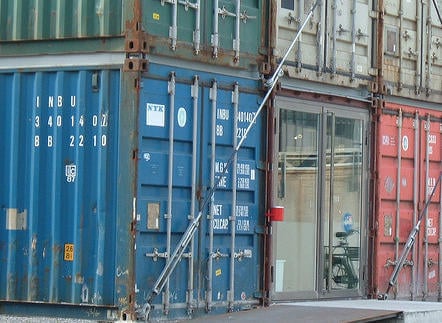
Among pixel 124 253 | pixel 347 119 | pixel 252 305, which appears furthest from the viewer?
pixel 347 119

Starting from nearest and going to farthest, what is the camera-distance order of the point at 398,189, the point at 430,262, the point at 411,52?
1. the point at 398,189
2. the point at 411,52
3. the point at 430,262

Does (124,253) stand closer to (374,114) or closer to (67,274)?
(67,274)

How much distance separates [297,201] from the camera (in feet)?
41.5

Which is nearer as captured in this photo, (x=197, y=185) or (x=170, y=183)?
(x=170, y=183)

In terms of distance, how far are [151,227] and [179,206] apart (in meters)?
0.44

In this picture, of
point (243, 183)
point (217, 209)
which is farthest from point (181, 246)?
point (243, 183)

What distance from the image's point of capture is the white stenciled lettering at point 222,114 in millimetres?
11516

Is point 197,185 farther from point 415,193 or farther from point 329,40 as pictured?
Result: point 415,193

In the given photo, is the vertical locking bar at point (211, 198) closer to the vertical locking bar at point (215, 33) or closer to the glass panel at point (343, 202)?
the vertical locking bar at point (215, 33)

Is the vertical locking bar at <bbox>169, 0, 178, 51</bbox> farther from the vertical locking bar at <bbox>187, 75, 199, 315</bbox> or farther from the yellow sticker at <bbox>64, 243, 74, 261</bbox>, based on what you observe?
the yellow sticker at <bbox>64, 243, 74, 261</bbox>

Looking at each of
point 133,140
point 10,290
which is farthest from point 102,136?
point 10,290

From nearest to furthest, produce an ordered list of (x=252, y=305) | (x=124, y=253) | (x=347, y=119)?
A: (x=124, y=253) → (x=252, y=305) → (x=347, y=119)

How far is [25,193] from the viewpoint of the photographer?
440 inches

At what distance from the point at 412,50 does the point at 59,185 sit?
5428mm
